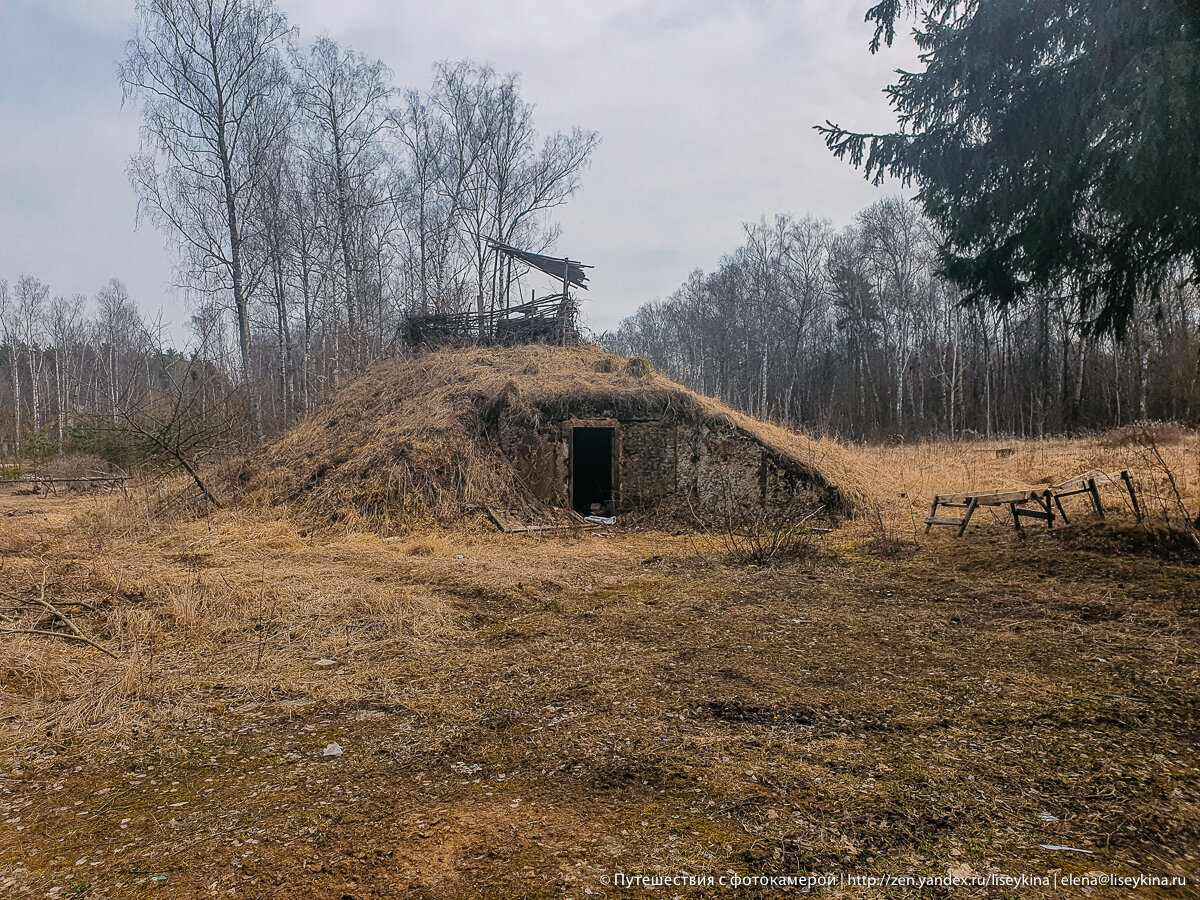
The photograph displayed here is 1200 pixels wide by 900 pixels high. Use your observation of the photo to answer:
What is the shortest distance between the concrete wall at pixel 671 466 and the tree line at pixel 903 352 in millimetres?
12276

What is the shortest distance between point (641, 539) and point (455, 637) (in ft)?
20.2

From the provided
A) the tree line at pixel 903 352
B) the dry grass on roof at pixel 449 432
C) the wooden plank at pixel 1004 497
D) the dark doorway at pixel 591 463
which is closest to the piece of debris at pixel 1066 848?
the wooden plank at pixel 1004 497

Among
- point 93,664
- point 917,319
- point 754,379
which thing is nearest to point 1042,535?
point 93,664

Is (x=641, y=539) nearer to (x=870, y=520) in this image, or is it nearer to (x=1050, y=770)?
(x=870, y=520)

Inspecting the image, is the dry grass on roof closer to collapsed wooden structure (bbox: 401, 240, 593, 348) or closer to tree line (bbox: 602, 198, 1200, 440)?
collapsed wooden structure (bbox: 401, 240, 593, 348)

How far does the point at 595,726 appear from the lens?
3.91 metres

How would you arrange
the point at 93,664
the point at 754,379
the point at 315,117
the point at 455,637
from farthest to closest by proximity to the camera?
the point at 754,379 → the point at 315,117 → the point at 455,637 → the point at 93,664

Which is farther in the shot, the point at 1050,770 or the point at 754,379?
the point at 754,379

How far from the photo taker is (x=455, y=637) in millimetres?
5863

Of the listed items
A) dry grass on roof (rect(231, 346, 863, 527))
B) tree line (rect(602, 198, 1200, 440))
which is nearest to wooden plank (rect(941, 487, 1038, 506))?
dry grass on roof (rect(231, 346, 863, 527))

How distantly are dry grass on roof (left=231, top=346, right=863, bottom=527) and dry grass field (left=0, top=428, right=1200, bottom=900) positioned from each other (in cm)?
391

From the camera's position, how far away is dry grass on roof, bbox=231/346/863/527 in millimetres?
11789

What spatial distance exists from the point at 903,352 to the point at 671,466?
23.2m

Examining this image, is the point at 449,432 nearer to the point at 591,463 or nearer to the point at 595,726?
→ the point at 591,463
